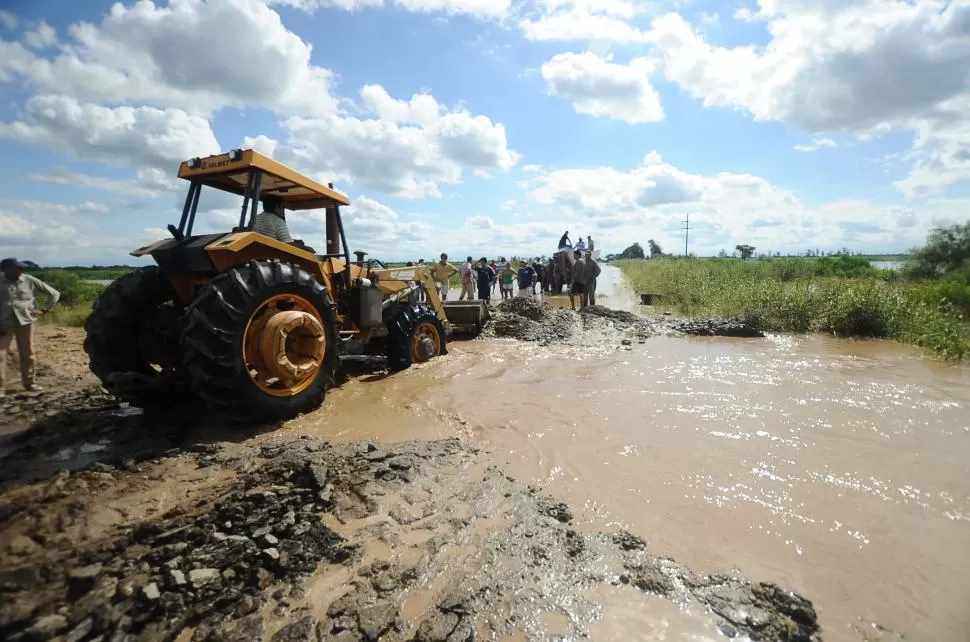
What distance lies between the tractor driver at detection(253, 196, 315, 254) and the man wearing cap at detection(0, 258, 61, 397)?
3234mm

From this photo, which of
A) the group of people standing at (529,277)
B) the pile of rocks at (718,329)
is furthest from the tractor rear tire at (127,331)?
the pile of rocks at (718,329)

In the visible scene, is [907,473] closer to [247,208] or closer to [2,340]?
[247,208]

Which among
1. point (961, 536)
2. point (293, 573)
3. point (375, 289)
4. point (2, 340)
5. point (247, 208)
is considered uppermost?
point (247, 208)

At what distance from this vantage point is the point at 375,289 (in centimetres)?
573

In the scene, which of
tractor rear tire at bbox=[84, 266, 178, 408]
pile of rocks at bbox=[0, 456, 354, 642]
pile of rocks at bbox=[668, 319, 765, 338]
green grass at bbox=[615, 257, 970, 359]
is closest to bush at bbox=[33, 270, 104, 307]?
tractor rear tire at bbox=[84, 266, 178, 408]

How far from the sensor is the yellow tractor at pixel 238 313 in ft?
12.2

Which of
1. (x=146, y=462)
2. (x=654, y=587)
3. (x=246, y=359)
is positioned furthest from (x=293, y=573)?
(x=246, y=359)

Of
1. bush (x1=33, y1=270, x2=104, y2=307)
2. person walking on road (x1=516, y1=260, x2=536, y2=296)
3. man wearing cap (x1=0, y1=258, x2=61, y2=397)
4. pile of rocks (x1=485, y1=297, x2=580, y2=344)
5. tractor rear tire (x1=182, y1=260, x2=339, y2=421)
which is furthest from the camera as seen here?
person walking on road (x1=516, y1=260, x2=536, y2=296)

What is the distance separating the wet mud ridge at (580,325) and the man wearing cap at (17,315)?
6.81 m

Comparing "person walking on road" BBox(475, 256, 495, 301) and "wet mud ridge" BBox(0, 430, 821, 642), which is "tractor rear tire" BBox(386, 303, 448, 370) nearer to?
"wet mud ridge" BBox(0, 430, 821, 642)

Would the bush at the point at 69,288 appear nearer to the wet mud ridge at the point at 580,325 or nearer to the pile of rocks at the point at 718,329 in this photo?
the wet mud ridge at the point at 580,325

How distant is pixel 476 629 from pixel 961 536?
2.82 m

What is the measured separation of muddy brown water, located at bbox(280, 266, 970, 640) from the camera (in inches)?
90.6

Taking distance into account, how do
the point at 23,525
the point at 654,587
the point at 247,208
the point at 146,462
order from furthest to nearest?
the point at 247,208 → the point at 146,462 → the point at 23,525 → the point at 654,587
